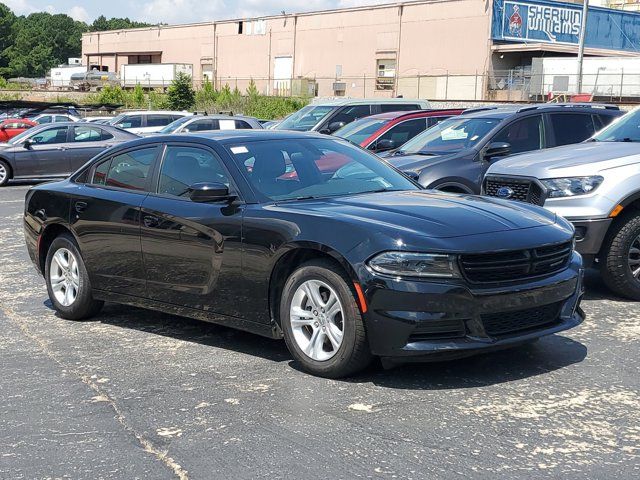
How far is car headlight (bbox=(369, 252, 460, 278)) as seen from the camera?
5379mm

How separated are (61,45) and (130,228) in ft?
582

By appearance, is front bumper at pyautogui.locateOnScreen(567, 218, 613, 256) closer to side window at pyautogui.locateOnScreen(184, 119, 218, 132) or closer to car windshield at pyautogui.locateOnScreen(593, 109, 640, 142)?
car windshield at pyautogui.locateOnScreen(593, 109, 640, 142)

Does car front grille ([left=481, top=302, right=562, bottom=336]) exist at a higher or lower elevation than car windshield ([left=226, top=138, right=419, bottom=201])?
lower

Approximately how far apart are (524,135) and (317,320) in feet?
20.9

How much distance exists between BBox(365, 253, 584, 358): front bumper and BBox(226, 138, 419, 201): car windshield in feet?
4.36

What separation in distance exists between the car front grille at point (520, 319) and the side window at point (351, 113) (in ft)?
42.6

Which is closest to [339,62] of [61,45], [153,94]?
[153,94]

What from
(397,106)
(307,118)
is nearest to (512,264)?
(307,118)

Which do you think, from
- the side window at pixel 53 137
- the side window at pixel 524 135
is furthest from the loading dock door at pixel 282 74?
the side window at pixel 524 135

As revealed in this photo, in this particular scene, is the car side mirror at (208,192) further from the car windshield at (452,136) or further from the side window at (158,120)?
the side window at (158,120)

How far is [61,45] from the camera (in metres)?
174

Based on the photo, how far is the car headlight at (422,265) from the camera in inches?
212

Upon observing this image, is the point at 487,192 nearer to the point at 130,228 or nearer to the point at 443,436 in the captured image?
the point at 130,228

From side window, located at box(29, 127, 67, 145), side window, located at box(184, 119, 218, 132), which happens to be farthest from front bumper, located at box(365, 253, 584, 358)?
side window, located at box(184, 119, 218, 132)
